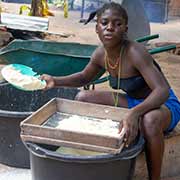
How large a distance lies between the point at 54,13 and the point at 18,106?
27.6ft

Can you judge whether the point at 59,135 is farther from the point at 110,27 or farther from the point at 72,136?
the point at 110,27

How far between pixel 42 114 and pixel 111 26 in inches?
24.6

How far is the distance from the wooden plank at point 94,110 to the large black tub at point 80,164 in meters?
0.31

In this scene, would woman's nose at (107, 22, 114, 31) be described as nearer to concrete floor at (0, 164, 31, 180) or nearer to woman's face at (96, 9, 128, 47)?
woman's face at (96, 9, 128, 47)

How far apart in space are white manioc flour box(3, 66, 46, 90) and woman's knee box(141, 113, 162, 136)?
62 cm

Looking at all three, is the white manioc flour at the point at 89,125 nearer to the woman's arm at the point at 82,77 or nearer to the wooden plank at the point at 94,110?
the wooden plank at the point at 94,110

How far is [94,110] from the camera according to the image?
259 cm

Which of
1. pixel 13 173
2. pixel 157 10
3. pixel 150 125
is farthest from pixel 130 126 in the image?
pixel 157 10

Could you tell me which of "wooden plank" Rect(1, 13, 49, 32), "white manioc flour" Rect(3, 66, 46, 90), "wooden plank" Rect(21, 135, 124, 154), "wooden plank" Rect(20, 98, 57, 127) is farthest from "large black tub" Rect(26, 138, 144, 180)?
"wooden plank" Rect(1, 13, 49, 32)

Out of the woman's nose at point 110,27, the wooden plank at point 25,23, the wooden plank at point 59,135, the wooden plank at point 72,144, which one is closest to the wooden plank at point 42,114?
the wooden plank at point 59,135

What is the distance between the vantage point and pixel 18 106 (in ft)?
11.0

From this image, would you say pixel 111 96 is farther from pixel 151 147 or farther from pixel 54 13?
pixel 54 13

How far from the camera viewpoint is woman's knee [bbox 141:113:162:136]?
2320mm

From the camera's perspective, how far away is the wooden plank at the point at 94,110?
2.56 m
